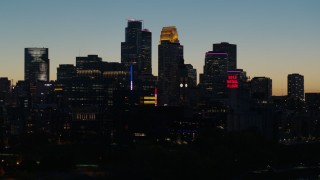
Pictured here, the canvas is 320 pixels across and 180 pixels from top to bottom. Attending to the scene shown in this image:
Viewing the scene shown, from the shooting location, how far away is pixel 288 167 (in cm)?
9106

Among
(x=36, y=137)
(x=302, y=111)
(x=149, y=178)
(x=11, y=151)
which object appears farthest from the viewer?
(x=302, y=111)

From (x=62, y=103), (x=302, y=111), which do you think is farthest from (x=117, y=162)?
(x=302, y=111)

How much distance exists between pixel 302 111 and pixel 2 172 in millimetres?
146932

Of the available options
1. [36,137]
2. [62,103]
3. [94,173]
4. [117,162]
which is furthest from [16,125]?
[94,173]

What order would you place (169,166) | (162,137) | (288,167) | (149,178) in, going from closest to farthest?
(149,178) → (169,166) → (288,167) → (162,137)

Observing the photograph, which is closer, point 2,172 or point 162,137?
point 2,172

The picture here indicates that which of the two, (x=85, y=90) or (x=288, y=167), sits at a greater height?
(x=85, y=90)

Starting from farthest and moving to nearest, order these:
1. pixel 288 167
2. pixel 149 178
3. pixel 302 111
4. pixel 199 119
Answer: pixel 302 111 < pixel 199 119 < pixel 288 167 < pixel 149 178

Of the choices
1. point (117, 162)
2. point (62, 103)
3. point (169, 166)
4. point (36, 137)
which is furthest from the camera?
point (62, 103)

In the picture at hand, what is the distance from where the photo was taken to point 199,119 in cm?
12194

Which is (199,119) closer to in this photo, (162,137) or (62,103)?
(162,137)

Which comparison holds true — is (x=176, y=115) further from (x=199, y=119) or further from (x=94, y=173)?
(x=94, y=173)

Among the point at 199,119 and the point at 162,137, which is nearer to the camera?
the point at 162,137

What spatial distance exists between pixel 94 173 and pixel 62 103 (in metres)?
117
